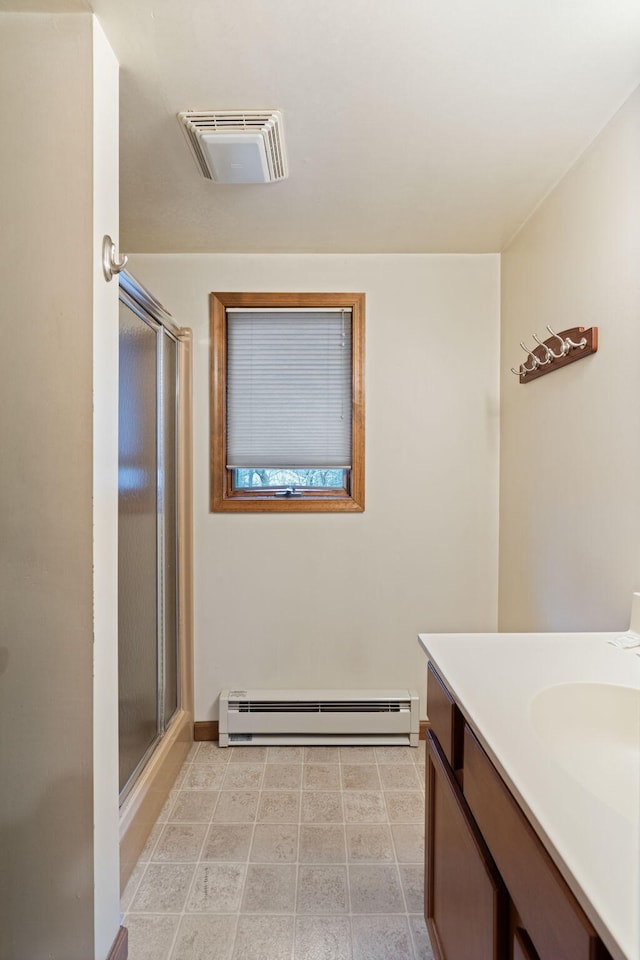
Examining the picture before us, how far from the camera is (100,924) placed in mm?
1236

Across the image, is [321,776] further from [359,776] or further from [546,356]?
[546,356]

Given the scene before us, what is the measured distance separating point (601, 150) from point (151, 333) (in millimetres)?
1660

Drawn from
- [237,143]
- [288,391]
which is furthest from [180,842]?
[237,143]

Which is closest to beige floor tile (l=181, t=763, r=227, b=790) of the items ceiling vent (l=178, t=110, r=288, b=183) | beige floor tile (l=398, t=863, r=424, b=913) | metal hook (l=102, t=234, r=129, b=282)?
beige floor tile (l=398, t=863, r=424, b=913)

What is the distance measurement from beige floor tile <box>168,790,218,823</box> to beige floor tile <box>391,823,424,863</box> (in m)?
0.71

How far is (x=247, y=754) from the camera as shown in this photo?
2.37 meters

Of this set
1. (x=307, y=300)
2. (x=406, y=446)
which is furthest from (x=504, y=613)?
(x=307, y=300)

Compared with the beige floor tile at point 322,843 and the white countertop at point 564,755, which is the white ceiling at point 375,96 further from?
the beige floor tile at point 322,843

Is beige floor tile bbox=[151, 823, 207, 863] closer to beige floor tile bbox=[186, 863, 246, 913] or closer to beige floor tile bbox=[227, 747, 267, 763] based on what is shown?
beige floor tile bbox=[186, 863, 246, 913]

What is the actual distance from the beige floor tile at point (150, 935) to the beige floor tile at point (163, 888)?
26mm

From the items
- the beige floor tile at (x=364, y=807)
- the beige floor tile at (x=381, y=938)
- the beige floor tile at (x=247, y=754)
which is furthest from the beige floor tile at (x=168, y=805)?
the beige floor tile at (x=381, y=938)

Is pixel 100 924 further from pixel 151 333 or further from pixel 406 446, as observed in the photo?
pixel 406 446

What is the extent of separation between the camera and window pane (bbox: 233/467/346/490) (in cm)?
257

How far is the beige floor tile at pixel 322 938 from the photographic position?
54.2 inches
